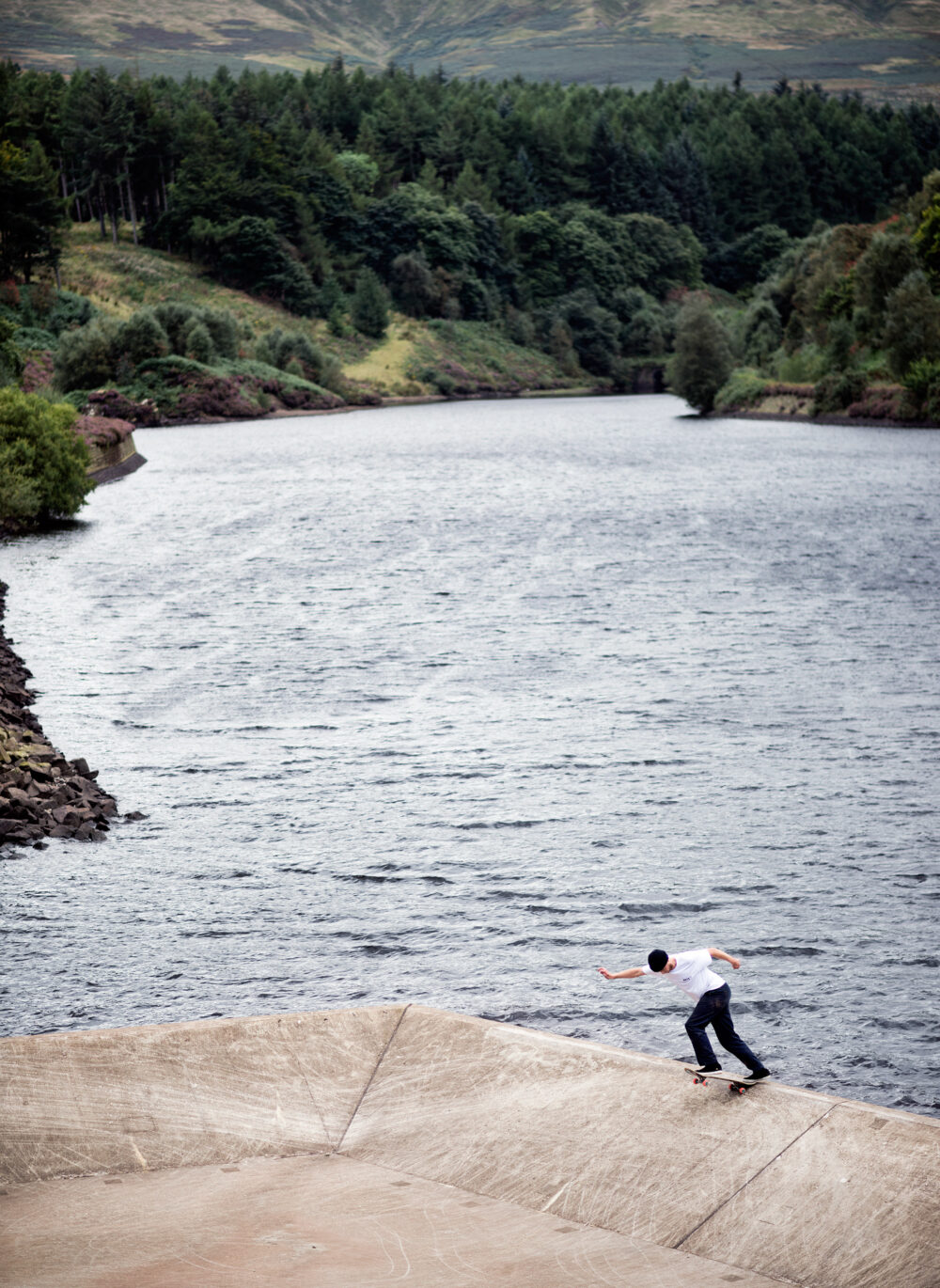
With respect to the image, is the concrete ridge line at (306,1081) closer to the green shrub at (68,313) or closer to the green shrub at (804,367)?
the green shrub at (804,367)

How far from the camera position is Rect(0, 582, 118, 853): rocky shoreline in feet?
60.7

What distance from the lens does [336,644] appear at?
3130 cm

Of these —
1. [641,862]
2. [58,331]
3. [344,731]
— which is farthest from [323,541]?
[58,331]

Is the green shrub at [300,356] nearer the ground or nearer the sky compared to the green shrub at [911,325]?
nearer the ground

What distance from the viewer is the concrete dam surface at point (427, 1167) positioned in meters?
7.84

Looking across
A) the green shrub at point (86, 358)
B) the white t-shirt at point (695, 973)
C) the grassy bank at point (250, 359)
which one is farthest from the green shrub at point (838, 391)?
the white t-shirt at point (695, 973)

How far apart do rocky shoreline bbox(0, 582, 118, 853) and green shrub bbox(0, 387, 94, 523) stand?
94.7 ft

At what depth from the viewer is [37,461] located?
5025 centimetres

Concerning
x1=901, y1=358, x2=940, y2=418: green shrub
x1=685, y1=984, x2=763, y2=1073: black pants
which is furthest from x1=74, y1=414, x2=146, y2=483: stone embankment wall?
x1=685, y1=984, x2=763, y2=1073: black pants

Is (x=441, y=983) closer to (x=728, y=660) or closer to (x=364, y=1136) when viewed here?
(x=364, y=1136)

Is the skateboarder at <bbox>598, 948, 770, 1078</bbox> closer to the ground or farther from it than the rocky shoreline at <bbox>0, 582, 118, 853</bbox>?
farther from it

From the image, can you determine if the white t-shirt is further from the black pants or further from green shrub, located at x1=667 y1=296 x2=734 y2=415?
green shrub, located at x1=667 y1=296 x2=734 y2=415

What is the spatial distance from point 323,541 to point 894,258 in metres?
71.7

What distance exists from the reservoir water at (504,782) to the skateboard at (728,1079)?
2.21 metres
